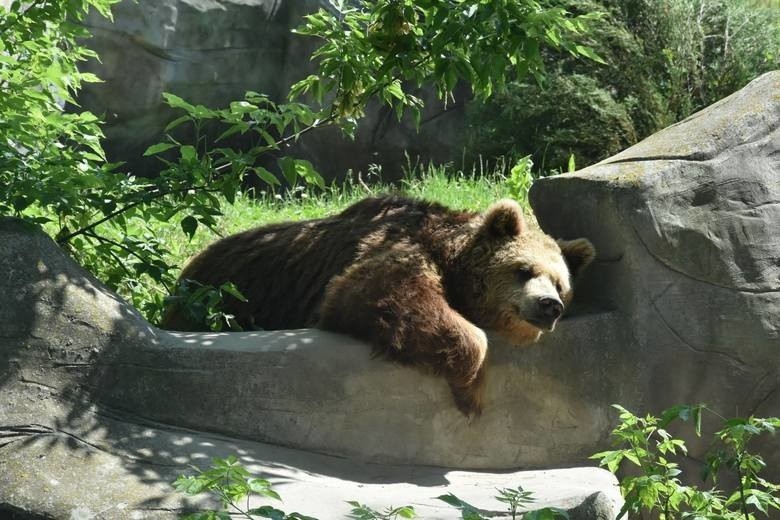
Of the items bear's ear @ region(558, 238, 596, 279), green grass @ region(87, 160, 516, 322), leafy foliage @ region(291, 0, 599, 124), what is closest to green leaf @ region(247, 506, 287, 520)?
leafy foliage @ region(291, 0, 599, 124)

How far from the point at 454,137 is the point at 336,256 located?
907 cm

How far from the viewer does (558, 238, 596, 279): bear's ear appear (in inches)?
237

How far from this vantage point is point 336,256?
6.45 meters

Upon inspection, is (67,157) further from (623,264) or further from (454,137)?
(454,137)

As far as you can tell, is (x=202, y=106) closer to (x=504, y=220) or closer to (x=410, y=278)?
(x=410, y=278)

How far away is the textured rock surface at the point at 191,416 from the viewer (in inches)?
177

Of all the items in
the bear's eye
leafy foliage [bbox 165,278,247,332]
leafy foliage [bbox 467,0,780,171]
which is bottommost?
leafy foliage [bbox 165,278,247,332]

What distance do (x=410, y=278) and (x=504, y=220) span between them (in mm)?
748

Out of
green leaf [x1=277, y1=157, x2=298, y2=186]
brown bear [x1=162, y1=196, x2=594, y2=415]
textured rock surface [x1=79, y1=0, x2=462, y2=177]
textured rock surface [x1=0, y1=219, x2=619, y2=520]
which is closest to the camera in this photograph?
textured rock surface [x1=0, y1=219, x2=619, y2=520]

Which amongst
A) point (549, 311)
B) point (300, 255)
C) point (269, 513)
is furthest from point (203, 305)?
point (269, 513)

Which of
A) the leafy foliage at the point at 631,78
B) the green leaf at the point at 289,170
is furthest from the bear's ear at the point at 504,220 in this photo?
the leafy foliage at the point at 631,78

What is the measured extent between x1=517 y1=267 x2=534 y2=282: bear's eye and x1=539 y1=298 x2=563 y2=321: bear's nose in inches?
16.4

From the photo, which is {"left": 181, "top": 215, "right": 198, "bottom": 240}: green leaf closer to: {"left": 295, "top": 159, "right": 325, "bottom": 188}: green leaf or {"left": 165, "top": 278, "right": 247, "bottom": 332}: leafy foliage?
{"left": 165, "top": 278, "right": 247, "bottom": 332}: leafy foliage

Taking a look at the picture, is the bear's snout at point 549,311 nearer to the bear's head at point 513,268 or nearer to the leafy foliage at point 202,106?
the bear's head at point 513,268
